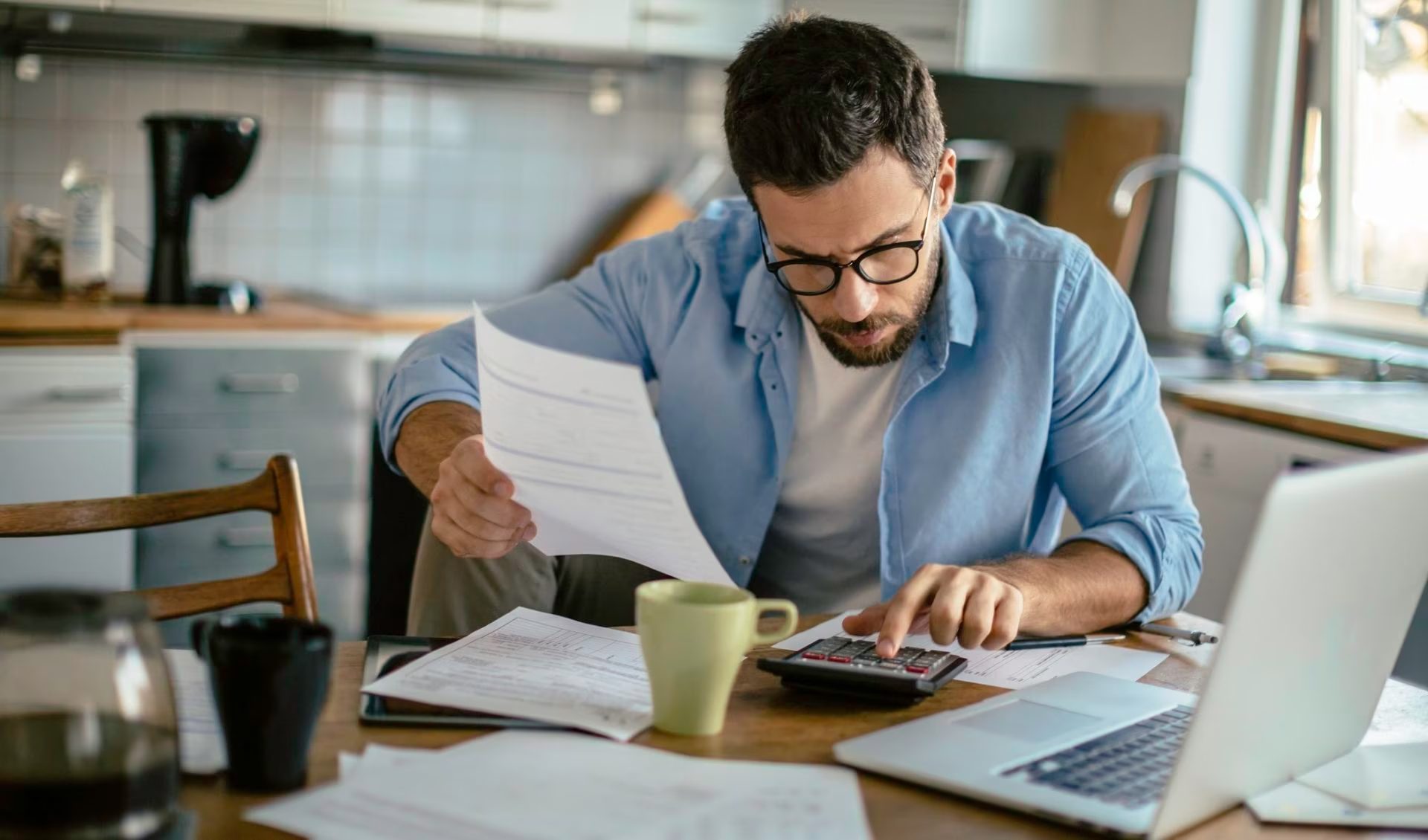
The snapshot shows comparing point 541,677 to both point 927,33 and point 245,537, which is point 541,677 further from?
point 927,33

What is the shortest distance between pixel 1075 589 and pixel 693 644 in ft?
1.66

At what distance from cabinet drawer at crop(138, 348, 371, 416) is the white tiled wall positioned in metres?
0.63

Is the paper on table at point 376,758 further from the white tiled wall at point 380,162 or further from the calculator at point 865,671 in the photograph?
the white tiled wall at point 380,162

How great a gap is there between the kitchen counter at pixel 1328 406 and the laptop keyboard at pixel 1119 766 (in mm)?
1521

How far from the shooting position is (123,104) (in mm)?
3443

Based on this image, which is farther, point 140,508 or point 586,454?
point 140,508

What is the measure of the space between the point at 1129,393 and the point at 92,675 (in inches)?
46.4

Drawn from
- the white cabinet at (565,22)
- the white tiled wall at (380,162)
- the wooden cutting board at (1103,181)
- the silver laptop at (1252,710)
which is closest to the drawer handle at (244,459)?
the white tiled wall at (380,162)

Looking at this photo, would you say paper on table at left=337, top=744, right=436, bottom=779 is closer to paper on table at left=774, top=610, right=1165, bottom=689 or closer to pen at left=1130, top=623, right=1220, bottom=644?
paper on table at left=774, top=610, right=1165, bottom=689

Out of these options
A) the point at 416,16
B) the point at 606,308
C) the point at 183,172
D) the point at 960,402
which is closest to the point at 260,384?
the point at 183,172

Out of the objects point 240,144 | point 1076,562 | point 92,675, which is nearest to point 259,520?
point 240,144

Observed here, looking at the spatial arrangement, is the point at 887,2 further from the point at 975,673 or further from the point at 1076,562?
the point at 975,673

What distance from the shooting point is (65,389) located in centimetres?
286

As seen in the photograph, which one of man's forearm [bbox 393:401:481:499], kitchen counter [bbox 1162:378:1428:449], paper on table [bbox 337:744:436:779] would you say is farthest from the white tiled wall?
paper on table [bbox 337:744:436:779]
